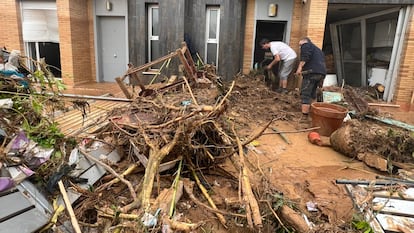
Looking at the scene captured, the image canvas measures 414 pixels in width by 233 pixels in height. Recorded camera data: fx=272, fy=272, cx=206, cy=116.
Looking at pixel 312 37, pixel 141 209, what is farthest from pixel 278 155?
pixel 312 37

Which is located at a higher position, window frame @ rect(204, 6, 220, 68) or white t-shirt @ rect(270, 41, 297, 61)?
window frame @ rect(204, 6, 220, 68)

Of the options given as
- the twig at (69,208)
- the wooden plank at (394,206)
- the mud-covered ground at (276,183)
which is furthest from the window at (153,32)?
the wooden plank at (394,206)

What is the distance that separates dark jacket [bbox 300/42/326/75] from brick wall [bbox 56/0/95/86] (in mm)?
7149

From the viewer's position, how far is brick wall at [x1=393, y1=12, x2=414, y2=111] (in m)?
7.75

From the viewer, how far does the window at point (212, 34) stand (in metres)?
9.41

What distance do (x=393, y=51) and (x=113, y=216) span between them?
9.31 meters

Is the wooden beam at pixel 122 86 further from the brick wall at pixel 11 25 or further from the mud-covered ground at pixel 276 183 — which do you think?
the brick wall at pixel 11 25

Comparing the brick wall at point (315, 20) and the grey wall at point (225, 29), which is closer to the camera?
the brick wall at point (315, 20)

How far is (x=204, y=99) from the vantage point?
496 cm

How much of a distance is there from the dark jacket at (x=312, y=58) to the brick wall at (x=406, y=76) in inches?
147

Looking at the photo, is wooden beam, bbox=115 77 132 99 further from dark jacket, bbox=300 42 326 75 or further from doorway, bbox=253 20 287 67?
doorway, bbox=253 20 287 67

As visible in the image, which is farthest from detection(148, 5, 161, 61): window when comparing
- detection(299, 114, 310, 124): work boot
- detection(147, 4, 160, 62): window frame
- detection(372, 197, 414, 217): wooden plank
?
detection(372, 197, 414, 217): wooden plank

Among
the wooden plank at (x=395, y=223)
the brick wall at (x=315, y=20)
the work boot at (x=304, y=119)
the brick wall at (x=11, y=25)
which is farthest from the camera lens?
the brick wall at (x=11, y=25)

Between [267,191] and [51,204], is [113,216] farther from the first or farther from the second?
[267,191]
